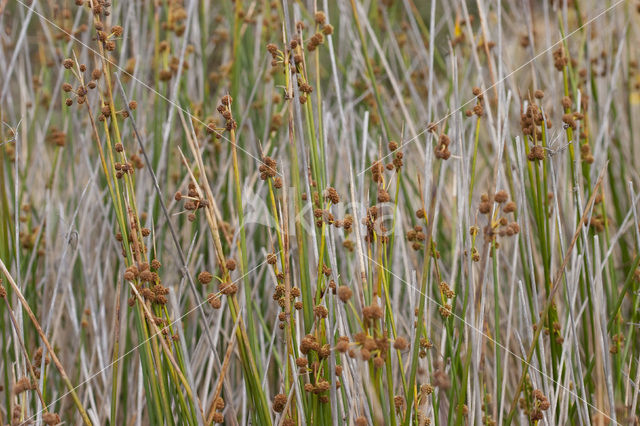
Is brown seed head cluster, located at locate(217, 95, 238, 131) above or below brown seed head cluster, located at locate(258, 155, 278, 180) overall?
above

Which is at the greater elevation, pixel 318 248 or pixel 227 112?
pixel 227 112

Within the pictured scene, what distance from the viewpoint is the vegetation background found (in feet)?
2.25

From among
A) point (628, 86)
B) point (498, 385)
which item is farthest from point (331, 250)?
point (628, 86)

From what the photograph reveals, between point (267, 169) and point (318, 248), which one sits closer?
point (267, 169)

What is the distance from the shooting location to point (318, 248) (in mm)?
801

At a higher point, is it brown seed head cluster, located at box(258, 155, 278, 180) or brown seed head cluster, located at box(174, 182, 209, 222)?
brown seed head cluster, located at box(258, 155, 278, 180)

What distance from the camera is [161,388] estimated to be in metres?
0.74

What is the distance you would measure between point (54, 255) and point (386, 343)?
2.80ft

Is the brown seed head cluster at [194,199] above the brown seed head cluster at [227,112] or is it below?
below

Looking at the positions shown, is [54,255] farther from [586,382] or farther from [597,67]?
[597,67]

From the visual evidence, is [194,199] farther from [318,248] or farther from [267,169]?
[318,248]

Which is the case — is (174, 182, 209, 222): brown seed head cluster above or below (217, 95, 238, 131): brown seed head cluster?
below

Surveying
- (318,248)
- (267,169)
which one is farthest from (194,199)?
(318,248)

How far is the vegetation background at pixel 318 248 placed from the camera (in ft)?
2.25
